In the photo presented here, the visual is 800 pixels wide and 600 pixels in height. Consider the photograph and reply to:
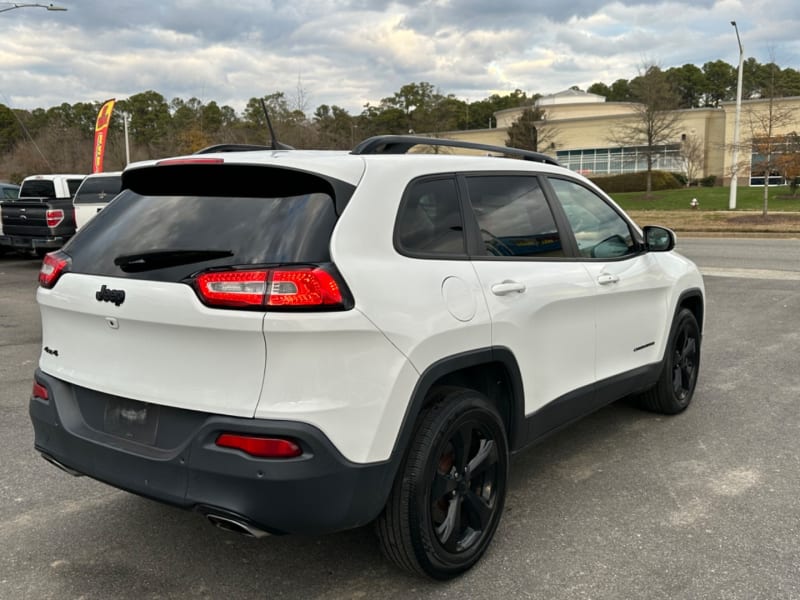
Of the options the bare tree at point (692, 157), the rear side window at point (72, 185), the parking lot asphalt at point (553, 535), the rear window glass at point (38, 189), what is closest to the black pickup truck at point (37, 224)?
the rear window glass at point (38, 189)

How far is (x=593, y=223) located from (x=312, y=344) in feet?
7.80

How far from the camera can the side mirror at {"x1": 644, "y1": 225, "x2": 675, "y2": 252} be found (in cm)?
463

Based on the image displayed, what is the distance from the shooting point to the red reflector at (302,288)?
242 cm

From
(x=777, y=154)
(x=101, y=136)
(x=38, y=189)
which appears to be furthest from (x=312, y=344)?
(x=101, y=136)

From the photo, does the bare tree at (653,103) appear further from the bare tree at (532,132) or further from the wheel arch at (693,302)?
the wheel arch at (693,302)

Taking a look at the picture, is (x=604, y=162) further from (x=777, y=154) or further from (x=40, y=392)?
(x=40, y=392)

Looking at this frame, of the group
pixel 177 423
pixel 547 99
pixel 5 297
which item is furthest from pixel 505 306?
pixel 547 99

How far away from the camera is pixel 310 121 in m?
32.1

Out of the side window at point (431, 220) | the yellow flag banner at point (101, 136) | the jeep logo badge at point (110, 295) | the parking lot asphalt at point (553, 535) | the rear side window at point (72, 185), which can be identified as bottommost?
the parking lot asphalt at point (553, 535)

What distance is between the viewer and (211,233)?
269 centimetres

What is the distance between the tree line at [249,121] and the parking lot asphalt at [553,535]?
3.22 meters

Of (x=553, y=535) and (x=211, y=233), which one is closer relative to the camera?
(x=211, y=233)

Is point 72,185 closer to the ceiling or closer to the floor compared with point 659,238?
closer to the ceiling

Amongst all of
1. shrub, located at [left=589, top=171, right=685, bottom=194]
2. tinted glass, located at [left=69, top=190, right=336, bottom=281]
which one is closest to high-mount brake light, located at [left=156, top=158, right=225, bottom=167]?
tinted glass, located at [left=69, top=190, right=336, bottom=281]
